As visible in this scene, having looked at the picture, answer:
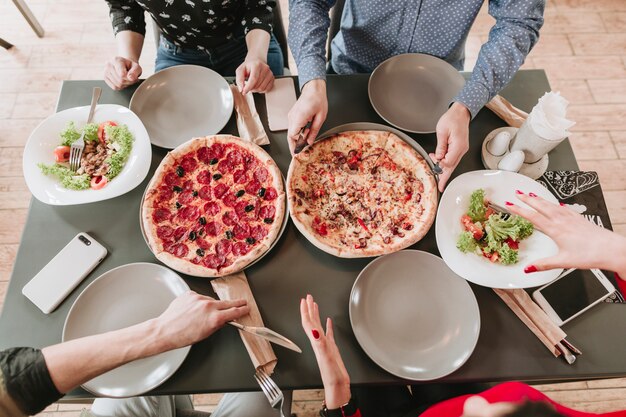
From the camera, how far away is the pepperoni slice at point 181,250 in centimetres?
155

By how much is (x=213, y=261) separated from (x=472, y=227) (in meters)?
0.97

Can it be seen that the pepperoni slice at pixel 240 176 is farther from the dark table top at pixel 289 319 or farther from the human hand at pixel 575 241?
the human hand at pixel 575 241

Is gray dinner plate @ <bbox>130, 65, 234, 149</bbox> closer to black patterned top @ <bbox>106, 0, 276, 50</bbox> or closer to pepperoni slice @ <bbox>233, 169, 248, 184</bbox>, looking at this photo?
pepperoni slice @ <bbox>233, 169, 248, 184</bbox>

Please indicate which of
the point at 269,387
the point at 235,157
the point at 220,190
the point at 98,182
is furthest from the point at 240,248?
the point at 98,182

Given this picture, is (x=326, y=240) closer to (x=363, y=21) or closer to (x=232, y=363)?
→ (x=232, y=363)

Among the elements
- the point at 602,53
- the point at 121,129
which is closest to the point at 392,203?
the point at 121,129

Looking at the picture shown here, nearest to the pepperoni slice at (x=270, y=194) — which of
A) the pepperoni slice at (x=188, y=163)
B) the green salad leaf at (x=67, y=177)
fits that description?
the pepperoni slice at (x=188, y=163)

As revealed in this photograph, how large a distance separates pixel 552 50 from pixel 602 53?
1.47 ft

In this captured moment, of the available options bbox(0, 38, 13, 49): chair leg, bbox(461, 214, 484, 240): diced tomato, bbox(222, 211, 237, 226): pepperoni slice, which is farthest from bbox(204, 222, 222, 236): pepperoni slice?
bbox(0, 38, 13, 49): chair leg

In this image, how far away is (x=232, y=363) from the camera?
1391mm

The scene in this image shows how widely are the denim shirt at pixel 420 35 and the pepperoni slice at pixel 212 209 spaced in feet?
2.15

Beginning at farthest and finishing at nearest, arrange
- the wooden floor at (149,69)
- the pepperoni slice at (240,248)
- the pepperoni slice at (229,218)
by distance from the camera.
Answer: the wooden floor at (149,69) < the pepperoni slice at (229,218) < the pepperoni slice at (240,248)

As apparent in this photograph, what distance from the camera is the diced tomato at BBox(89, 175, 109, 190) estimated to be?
1.58 m

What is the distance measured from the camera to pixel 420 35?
193 cm
